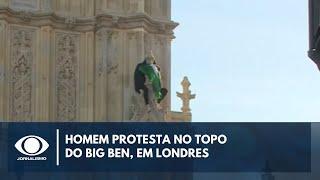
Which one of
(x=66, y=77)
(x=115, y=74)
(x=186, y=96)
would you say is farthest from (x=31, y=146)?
(x=186, y=96)

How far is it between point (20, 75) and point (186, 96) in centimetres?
494

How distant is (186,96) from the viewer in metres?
33.2

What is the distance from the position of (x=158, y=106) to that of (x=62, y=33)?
9.95 ft

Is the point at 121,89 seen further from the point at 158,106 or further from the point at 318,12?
the point at 318,12

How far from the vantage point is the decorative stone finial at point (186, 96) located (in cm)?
3309

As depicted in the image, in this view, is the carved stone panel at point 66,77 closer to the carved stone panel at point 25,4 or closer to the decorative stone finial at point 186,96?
the carved stone panel at point 25,4

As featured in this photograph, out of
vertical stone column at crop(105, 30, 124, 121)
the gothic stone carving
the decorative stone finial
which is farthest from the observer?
the decorative stone finial

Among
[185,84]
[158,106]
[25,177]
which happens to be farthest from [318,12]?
[185,84]

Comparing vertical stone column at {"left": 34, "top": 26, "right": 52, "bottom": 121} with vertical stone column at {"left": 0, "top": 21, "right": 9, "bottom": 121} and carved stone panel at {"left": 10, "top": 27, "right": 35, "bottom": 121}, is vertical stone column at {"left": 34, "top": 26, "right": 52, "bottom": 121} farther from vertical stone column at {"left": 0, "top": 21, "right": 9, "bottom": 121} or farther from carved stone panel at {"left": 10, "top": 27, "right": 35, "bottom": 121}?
vertical stone column at {"left": 0, "top": 21, "right": 9, "bottom": 121}

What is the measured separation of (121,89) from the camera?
103 feet

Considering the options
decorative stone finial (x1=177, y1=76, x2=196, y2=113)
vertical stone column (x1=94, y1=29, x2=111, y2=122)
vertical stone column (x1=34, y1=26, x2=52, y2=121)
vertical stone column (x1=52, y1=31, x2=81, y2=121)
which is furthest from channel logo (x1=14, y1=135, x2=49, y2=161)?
decorative stone finial (x1=177, y1=76, x2=196, y2=113)

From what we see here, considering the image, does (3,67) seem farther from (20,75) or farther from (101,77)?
(101,77)

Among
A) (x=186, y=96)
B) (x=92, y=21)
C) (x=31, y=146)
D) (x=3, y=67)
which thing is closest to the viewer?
(x=31, y=146)

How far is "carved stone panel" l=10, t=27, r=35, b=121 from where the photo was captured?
3047 centimetres
